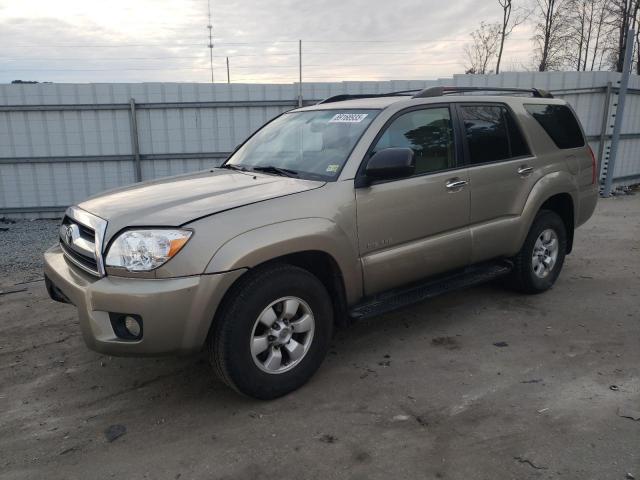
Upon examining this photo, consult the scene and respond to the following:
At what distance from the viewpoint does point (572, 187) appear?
16.8 feet

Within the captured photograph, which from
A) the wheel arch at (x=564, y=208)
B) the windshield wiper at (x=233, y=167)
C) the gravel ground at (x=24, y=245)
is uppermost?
the windshield wiper at (x=233, y=167)

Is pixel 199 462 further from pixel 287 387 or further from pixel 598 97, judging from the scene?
pixel 598 97

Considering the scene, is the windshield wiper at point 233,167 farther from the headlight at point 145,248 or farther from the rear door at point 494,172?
the rear door at point 494,172

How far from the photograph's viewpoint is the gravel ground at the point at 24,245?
6327mm

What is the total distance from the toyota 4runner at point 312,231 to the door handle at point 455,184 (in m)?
0.01

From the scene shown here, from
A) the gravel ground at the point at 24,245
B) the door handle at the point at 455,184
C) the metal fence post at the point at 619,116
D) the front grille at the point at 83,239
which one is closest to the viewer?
the front grille at the point at 83,239

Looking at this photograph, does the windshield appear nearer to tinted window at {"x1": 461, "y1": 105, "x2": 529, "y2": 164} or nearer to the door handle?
the door handle

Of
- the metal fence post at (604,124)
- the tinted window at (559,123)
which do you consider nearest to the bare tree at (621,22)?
the metal fence post at (604,124)

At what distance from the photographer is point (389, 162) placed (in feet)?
11.2

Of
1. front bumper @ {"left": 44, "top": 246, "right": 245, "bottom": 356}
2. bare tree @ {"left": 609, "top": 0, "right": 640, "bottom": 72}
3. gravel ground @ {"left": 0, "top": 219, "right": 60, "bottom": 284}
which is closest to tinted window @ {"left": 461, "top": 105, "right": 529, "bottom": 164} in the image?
front bumper @ {"left": 44, "top": 246, "right": 245, "bottom": 356}

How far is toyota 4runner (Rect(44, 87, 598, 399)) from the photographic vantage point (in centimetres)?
286

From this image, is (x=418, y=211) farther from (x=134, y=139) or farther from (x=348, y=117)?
(x=134, y=139)

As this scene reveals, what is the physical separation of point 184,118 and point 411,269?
23.1ft

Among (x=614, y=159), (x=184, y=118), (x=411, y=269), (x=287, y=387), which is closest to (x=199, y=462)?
(x=287, y=387)
